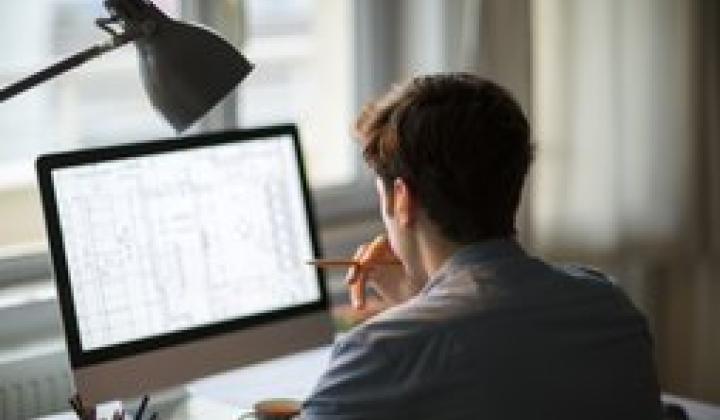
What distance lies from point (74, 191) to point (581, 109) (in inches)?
50.4

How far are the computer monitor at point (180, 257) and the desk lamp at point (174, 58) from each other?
0.71ft

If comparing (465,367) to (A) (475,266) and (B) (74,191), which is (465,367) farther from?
(B) (74,191)

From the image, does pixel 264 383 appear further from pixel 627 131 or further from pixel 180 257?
pixel 627 131

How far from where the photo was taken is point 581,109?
101 inches

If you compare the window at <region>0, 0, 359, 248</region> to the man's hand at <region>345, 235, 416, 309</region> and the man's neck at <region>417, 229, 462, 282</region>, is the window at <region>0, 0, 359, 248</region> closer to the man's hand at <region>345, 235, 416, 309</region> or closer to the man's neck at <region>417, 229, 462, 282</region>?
the man's hand at <region>345, 235, 416, 309</region>

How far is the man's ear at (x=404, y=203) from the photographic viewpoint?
138 centimetres

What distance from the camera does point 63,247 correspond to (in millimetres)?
1618

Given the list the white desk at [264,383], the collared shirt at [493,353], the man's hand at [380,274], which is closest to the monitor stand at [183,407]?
the white desk at [264,383]

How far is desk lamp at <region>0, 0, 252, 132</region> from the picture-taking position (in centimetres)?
148

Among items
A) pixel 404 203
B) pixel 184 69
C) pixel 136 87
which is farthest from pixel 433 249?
pixel 136 87

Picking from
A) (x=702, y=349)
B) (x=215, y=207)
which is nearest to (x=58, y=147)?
(x=215, y=207)

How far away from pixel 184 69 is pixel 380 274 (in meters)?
0.49

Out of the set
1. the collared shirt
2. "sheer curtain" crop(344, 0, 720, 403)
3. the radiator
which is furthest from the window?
the collared shirt

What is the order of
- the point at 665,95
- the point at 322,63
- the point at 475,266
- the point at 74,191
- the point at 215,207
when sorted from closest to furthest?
the point at 475,266 < the point at 74,191 < the point at 215,207 < the point at 665,95 < the point at 322,63
